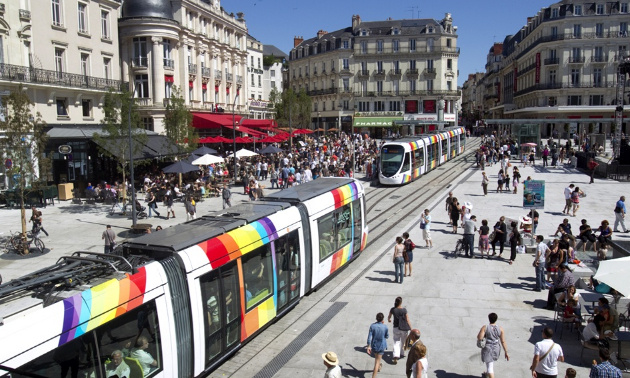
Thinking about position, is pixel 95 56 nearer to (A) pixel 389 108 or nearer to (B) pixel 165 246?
(B) pixel 165 246

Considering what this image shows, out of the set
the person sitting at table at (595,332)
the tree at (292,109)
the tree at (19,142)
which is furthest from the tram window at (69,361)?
the tree at (292,109)

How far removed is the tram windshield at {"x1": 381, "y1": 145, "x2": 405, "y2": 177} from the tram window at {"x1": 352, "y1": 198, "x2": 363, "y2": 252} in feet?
53.5

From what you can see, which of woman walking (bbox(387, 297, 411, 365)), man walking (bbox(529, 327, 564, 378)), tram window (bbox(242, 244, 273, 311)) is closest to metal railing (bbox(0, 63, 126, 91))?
tram window (bbox(242, 244, 273, 311))

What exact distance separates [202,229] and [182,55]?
121 feet

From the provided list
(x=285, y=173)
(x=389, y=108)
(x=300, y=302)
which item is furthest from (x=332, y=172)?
(x=389, y=108)

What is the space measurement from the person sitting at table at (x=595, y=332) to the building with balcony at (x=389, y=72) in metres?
64.9

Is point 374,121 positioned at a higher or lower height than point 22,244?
higher

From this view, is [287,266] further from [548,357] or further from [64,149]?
[64,149]

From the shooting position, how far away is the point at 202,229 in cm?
979

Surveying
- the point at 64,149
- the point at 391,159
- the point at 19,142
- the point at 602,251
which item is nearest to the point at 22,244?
the point at 19,142

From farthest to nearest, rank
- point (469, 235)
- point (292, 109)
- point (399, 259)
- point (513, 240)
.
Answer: point (292, 109) < point (469, 235) < point (513, 240) < point (399, 259)

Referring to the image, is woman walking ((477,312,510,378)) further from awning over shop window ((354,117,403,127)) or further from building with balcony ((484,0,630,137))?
awning over shop window ((354,117,403,127))

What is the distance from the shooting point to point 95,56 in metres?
33.7

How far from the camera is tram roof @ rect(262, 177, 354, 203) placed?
42.9ft
